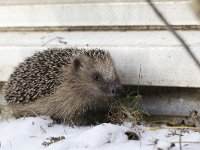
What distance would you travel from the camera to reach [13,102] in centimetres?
401

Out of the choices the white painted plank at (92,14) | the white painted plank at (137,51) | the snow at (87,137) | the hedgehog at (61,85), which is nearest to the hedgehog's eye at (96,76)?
the hedgehog at (61,85)

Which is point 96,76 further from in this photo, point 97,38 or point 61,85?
point 97,38

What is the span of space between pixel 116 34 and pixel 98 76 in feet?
1.88

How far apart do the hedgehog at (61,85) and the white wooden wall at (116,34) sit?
0.28 meters

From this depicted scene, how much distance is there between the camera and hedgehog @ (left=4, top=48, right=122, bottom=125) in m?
3.78

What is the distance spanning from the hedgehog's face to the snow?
340 millimetres

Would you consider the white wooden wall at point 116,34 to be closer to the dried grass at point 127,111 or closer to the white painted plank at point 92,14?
the white painted plank at point 92,14

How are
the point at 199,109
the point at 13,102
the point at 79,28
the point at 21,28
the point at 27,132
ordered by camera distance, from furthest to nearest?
the point at 21,28, the point at 79,28, the point at 13,102, the point at 199,109, the point at 27,132

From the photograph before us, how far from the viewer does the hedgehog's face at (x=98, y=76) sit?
Result: 11.9 feet

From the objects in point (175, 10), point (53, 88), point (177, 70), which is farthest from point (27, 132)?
point (175, 10)

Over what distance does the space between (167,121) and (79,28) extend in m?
1.32

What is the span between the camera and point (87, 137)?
3.00 meters

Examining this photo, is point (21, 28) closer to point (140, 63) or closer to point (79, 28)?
point (79, 28)

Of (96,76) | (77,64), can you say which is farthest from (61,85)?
(96,76)
